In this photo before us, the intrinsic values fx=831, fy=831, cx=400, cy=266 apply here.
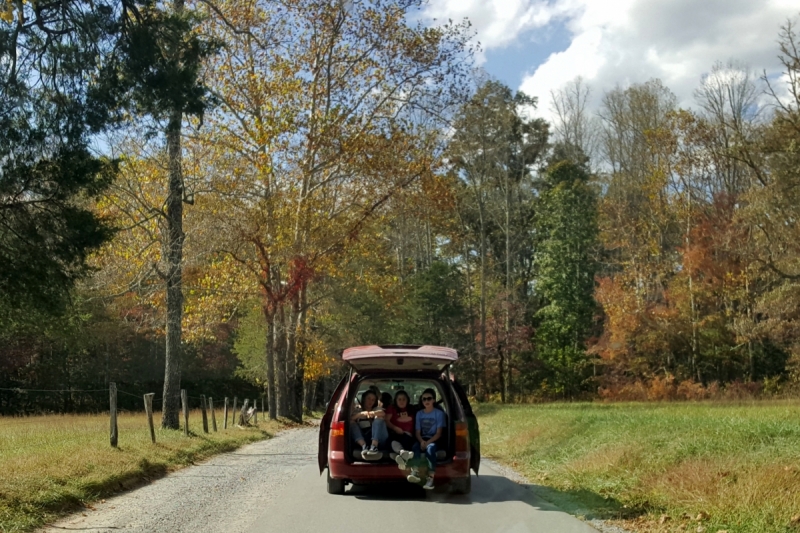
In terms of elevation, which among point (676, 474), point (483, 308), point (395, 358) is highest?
point (483, 308)

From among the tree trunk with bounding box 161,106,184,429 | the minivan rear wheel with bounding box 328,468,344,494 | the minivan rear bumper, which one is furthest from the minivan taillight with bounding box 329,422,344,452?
the tree trunk with bounding box 161,106,184,429

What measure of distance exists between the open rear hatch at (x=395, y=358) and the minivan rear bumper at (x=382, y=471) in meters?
1.18

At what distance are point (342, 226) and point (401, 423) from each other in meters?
20.7

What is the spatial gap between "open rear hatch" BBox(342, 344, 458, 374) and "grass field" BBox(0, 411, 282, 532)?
12.4 ft

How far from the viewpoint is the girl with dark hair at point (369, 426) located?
34.0 ft

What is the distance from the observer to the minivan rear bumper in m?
10.1

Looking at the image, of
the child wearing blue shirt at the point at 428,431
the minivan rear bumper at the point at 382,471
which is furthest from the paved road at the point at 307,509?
Result: the child wearing blue shirt at the point at 428,431

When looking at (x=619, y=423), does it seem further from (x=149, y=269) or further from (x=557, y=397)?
(x=557, y=397)

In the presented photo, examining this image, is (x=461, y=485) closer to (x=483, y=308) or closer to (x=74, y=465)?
(x=74, y=465)

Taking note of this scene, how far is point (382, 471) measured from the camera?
10.1 meters

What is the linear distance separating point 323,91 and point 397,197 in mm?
4567

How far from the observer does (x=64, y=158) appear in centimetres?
1219

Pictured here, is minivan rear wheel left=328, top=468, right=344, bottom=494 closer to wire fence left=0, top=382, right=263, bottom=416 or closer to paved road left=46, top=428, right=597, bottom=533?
paved road left=46, top=428, right=597, bottom=533

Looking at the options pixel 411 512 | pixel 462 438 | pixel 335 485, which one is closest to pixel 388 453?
pixel 335 485
